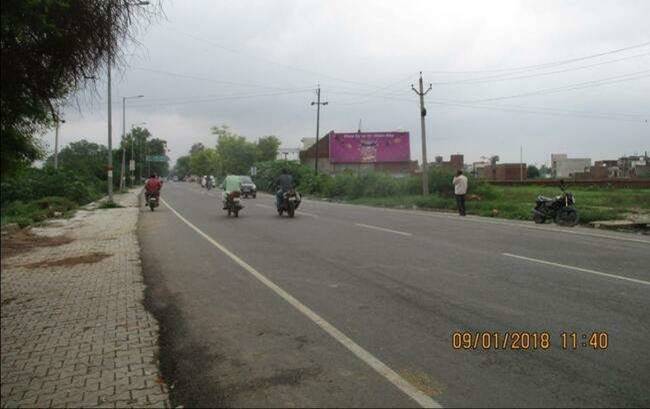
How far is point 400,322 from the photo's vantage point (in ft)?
20.7

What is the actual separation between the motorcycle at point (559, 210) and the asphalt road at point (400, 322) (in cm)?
600

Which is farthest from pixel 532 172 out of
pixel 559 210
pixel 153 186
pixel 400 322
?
pixel 400 322

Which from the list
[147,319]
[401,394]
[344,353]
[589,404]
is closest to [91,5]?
[147,319]

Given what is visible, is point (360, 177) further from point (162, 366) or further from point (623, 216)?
point (162, 366)

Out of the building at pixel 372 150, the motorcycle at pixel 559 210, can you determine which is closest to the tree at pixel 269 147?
the building at pixel 372 150

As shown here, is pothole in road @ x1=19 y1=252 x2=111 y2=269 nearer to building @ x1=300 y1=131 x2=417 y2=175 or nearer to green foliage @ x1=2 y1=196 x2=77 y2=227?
green foliage @ x1=2 y1=196 x2=77 y2=227

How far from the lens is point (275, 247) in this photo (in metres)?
12.8

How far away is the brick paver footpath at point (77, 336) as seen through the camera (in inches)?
175

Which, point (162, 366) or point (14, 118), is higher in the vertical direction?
point (14, 118)

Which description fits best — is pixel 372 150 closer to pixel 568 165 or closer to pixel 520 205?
pixel 568 165

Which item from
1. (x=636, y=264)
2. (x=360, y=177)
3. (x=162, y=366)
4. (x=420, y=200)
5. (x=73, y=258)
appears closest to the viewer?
(x=162, y=366)

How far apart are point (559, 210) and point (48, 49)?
54.0ft

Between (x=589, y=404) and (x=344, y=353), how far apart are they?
78.7 inches
